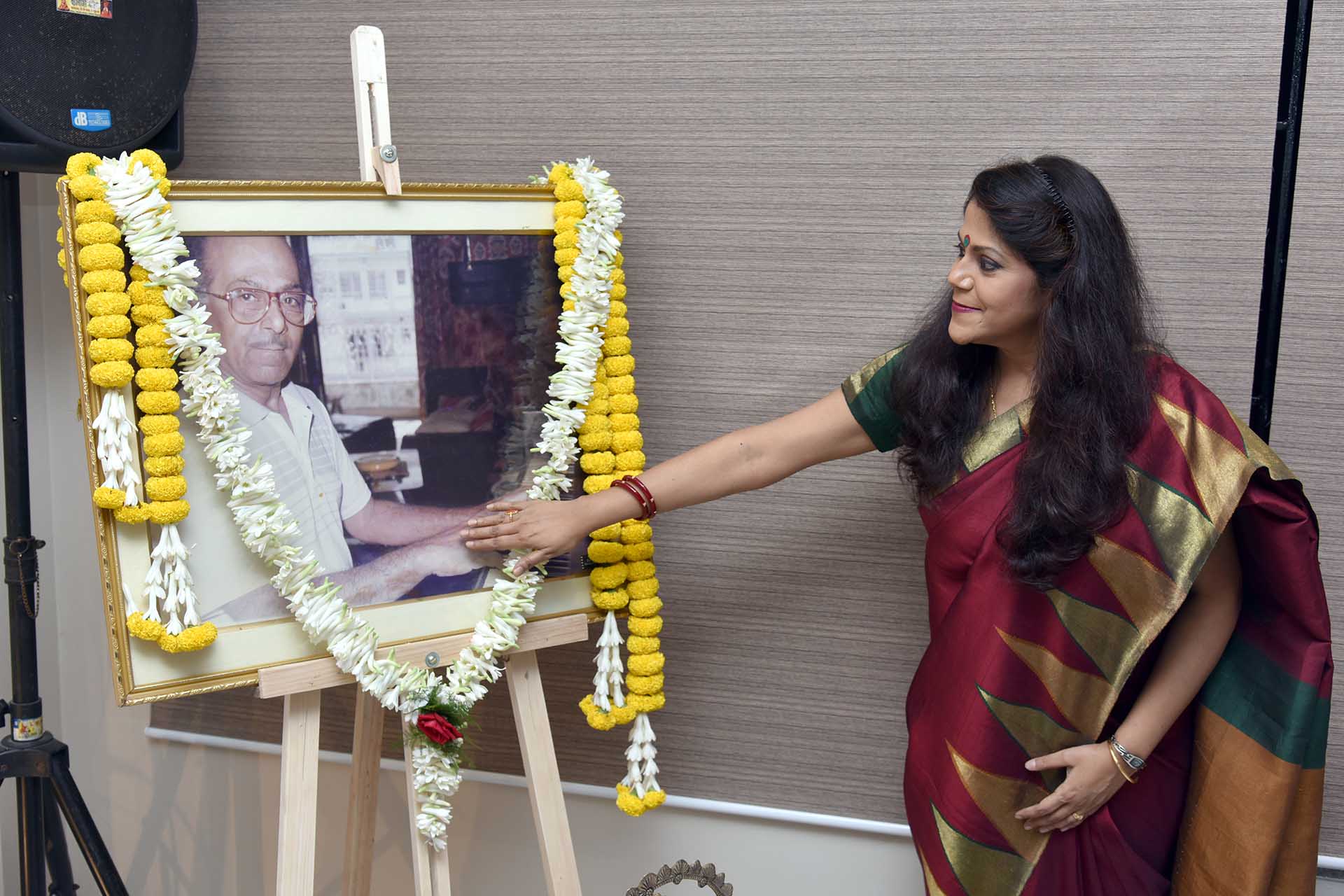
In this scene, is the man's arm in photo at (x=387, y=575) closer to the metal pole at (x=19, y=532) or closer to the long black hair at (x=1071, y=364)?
Result: the metal pole at (x=19, y=532)

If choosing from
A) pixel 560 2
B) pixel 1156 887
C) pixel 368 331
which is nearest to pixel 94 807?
pixel 368 331

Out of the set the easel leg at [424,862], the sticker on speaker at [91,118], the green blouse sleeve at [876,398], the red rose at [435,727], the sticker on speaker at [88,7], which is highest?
the sticker on speaker at [88,7]

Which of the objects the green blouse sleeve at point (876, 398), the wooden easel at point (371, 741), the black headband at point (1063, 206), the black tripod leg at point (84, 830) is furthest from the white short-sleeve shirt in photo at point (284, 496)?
the black headband at point (1063, 206)

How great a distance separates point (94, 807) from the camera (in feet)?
6.97

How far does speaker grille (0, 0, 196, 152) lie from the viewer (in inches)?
53.2

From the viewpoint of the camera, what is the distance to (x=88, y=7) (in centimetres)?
140

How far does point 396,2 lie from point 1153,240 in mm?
1332

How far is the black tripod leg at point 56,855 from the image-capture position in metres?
1.54

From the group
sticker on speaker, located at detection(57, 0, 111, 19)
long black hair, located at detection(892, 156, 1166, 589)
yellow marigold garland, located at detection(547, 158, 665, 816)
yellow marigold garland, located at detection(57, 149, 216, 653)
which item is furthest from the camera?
yellow marigold garland, located at detection(547, 158, 665, 816)

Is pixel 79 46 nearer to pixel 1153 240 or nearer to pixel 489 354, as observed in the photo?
pixel 489 354

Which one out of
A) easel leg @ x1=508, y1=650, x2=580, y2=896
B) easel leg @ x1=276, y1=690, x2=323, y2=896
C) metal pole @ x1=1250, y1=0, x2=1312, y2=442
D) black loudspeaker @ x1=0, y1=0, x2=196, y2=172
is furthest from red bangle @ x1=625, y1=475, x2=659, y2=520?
metal pole @ x1=1250, y1=0, x2=1312, y2=442

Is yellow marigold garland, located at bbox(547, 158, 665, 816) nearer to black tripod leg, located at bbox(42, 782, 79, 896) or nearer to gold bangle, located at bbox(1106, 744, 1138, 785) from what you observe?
gold bangle, located at bbox(1106, 744, 1138, 785)

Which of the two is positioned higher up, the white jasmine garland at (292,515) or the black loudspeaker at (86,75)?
the black loudspeaker at (86,75)

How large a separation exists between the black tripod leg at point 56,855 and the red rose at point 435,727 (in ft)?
2.09
